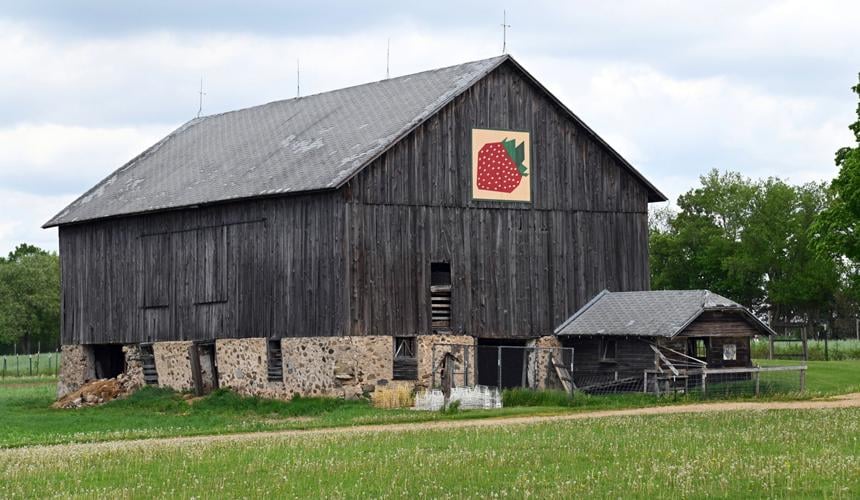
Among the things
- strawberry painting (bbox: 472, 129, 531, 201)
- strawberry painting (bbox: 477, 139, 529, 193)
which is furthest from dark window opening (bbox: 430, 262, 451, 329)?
strawberry painting (bbox: 477, 139, 529, 193)

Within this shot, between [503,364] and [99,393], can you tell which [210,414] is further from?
[503,364]

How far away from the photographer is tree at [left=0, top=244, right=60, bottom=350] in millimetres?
125062

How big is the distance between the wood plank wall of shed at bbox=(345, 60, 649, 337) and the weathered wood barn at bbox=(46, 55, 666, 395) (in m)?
0.05

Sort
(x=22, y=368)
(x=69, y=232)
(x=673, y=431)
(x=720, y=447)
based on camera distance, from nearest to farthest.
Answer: (x=720, y=447) < (x=673, y=431) < (x=69, y=232) < (x=22, y=368)

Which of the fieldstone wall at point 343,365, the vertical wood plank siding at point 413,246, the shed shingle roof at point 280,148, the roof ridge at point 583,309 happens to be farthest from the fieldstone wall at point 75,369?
the roof ridge at point 583,309

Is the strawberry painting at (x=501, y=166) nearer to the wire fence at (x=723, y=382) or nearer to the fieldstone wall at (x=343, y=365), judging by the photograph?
the fieldstone wall at (x=343, y=365)

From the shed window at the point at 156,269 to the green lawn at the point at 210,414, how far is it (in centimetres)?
329

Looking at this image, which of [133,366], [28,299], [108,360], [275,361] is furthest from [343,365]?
[28,299]

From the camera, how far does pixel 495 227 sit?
48938 mm

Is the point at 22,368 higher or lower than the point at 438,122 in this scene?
lower

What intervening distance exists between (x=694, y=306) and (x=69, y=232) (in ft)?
81.0

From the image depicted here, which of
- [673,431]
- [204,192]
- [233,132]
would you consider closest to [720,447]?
[673,431]

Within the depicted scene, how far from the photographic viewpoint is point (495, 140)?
161ft

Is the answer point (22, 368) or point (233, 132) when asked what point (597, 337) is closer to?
point (233, 132)
